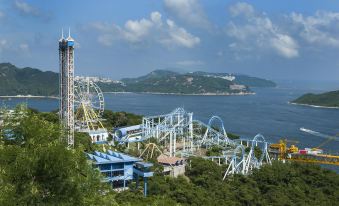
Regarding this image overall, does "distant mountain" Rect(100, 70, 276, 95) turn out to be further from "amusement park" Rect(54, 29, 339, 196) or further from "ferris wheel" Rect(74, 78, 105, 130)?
"ferris wheel" Rect(74, 78, 105, 130)

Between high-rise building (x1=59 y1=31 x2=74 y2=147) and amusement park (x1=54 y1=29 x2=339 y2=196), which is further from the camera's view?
high-rise building (x1=59 y1=31 x2=74 y2=147)

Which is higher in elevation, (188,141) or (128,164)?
(128,164)

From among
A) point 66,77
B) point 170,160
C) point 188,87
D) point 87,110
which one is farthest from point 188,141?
point 188,87

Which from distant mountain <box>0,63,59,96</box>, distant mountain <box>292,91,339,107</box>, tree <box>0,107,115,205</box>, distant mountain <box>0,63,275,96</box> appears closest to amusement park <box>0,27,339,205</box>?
tree <box>0,107,115,205</box>

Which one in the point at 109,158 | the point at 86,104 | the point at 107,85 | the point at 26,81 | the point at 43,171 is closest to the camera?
the point at 43,171

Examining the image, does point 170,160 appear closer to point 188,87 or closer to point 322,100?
point 322,100

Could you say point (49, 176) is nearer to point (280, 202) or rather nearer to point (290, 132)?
point (280, 202)

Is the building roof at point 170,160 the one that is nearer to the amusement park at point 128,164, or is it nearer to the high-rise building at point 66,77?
the amusement park at point 128,164
